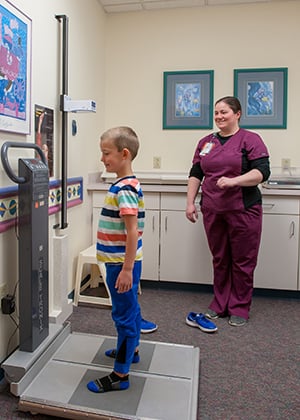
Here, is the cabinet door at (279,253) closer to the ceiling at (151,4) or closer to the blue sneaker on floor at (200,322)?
the blue sneaker on floor at (200,322)

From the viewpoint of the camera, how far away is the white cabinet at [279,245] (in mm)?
2896

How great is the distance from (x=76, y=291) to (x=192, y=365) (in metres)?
1.21

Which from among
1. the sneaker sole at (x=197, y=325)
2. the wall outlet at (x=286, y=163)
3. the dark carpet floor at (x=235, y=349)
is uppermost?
the wall outlet at (x=286, y=163)

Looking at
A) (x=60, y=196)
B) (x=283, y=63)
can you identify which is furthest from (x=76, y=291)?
(x=283, y=63)

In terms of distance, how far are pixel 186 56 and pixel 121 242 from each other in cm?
243

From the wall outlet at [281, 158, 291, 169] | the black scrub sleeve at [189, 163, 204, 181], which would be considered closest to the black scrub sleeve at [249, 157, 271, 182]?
the black scrub sleeve at [189, 163, 204, 181]

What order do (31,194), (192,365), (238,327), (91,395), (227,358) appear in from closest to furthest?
(91,395), (31,194), (192,365), (227,358), (238,327)

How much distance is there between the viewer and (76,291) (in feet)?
9.16

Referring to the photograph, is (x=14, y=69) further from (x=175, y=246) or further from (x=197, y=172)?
(x=175, y=246)

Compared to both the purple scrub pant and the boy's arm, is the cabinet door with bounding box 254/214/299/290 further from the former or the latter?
the boy's arm

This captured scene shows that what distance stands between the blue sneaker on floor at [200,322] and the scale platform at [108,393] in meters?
0.39

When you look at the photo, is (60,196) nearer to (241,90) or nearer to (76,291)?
(76,291)

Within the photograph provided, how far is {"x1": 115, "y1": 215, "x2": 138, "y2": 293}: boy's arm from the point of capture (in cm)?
151

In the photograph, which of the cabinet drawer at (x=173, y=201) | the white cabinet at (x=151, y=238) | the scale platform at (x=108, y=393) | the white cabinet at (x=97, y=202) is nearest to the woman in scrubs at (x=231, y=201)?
the cabinet drawer at (x=173, y=201)
